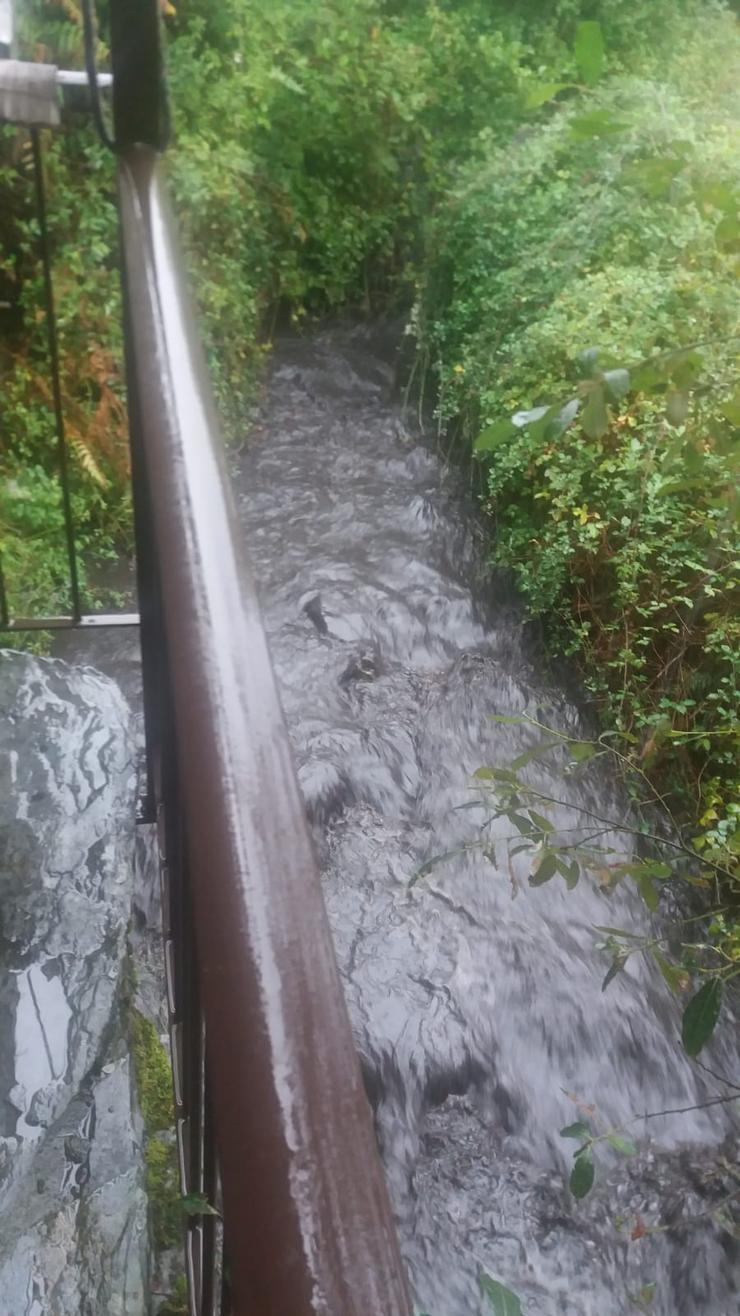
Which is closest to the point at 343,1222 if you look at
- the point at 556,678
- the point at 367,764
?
the point at 367,764

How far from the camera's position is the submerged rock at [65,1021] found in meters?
1.61

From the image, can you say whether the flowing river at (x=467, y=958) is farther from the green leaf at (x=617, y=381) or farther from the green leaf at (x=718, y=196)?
the green leaf at (x=718, y=196)

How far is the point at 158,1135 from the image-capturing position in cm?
203

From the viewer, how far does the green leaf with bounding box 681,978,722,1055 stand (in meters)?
1.75

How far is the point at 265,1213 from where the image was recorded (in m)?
0.46

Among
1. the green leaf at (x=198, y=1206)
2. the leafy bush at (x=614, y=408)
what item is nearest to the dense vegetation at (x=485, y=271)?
the leafy bush at (x=614, y=408)

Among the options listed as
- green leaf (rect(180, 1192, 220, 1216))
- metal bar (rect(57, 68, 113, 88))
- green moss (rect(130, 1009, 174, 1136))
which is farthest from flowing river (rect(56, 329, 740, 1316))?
metal bar (rect(57, 68, 113, 88))

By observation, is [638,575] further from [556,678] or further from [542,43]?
[542,43]

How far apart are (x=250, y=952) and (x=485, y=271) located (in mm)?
6245

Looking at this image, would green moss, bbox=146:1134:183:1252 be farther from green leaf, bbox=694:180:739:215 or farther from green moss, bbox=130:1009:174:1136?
green leaf, bbox=694:180:739:215

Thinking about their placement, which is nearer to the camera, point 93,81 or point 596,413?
point 596,413

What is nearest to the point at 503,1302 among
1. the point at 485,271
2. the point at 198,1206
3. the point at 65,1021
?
the point at 198,1206

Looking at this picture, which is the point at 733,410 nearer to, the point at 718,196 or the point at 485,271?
the point at 718,196

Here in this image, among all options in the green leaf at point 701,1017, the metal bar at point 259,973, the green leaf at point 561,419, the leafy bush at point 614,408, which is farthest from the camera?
the leafy bush at point 614,408
